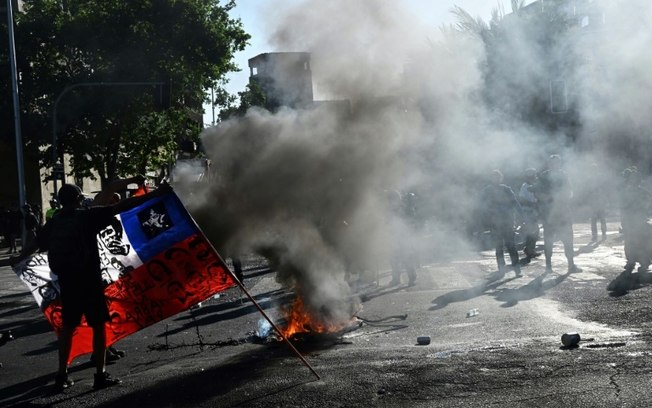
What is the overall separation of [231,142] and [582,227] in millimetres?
16196

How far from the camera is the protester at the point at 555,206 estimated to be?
501 inches

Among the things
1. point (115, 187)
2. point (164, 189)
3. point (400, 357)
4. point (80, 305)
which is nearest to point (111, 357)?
point (80, 305)

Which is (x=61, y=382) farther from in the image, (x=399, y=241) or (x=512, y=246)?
(x=512, y=246)

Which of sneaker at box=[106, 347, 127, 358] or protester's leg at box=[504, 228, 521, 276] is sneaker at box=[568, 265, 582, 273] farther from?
sneaker at box=[106, 347, 127, 358]

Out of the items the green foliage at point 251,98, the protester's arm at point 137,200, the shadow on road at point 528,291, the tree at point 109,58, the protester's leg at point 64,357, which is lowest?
the shadow on road at point 528,291

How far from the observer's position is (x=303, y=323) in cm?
803

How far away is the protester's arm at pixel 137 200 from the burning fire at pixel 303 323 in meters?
2.06

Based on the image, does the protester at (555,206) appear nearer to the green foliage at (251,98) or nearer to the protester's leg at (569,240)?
the protester's leg at (569,240)

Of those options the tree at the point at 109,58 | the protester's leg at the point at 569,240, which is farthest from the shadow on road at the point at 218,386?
the tree at the point at 109,58

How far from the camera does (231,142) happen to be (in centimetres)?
934

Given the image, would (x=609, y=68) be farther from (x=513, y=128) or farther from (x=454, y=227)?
(x=454, y=227)

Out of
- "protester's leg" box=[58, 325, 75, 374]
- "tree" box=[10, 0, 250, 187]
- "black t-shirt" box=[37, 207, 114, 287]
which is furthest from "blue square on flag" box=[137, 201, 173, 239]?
"tree" box=[10, 0, 250, 187]

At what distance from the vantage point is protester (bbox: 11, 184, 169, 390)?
6.38 m

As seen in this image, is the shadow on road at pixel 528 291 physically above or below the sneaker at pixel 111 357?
below
